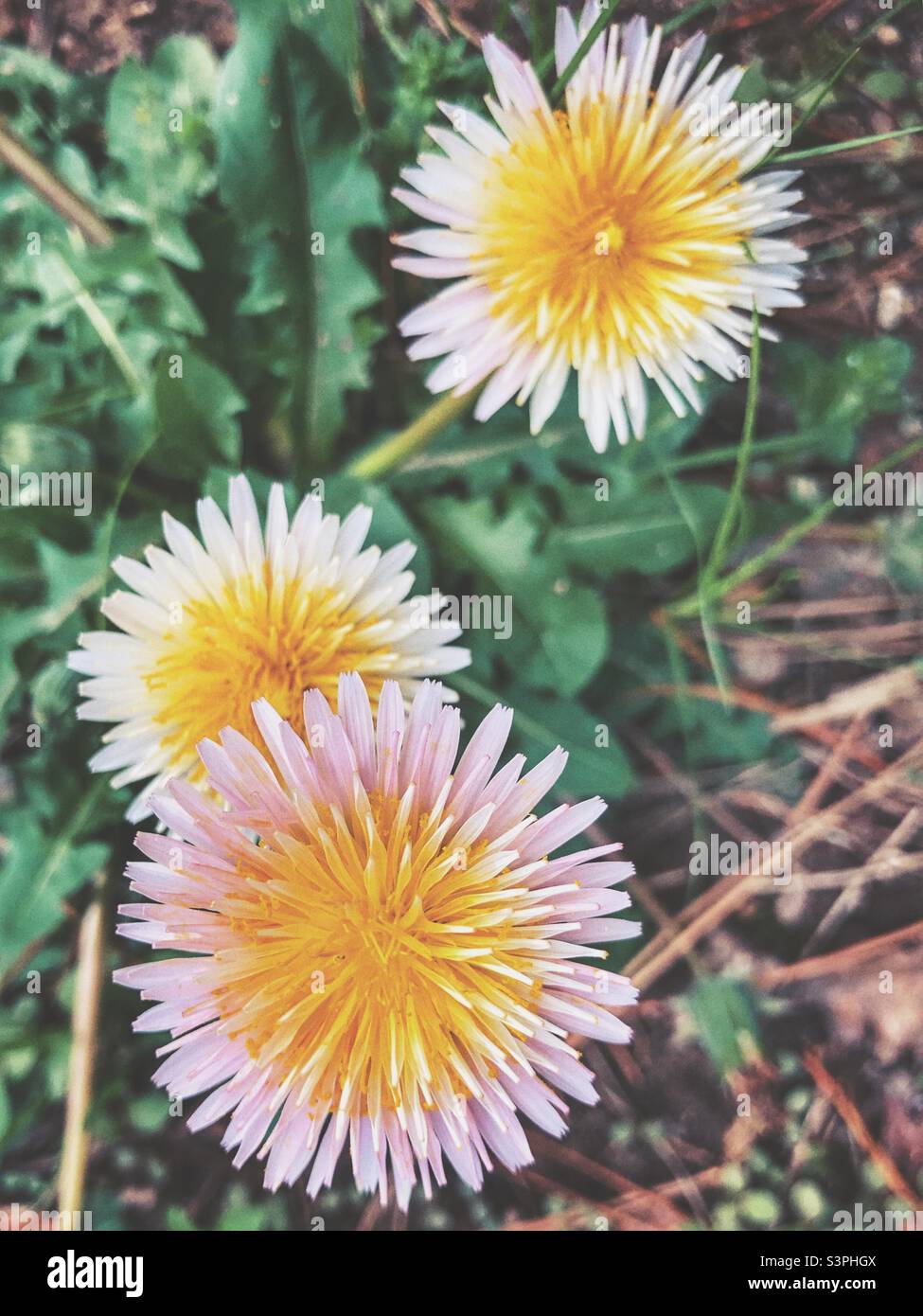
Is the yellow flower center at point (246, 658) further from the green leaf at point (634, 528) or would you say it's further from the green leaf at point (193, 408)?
the green leaf at point (634, 528)

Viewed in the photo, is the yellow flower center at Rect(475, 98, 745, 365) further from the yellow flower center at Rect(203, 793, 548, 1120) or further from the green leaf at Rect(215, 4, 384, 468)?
the yellow flower center at Rect(203, 793, 548, 1120)

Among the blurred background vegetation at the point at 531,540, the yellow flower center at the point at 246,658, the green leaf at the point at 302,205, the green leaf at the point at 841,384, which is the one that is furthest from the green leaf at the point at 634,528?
the yellow flower center at the point at 246,658

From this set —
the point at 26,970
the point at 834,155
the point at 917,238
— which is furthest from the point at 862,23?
the point at 26,970

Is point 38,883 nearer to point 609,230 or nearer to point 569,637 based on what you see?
point 569,637

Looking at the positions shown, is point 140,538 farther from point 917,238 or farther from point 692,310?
point 917,238

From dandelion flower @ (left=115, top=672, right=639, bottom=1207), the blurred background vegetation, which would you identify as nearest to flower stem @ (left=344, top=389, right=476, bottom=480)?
the blurred background vegetation
